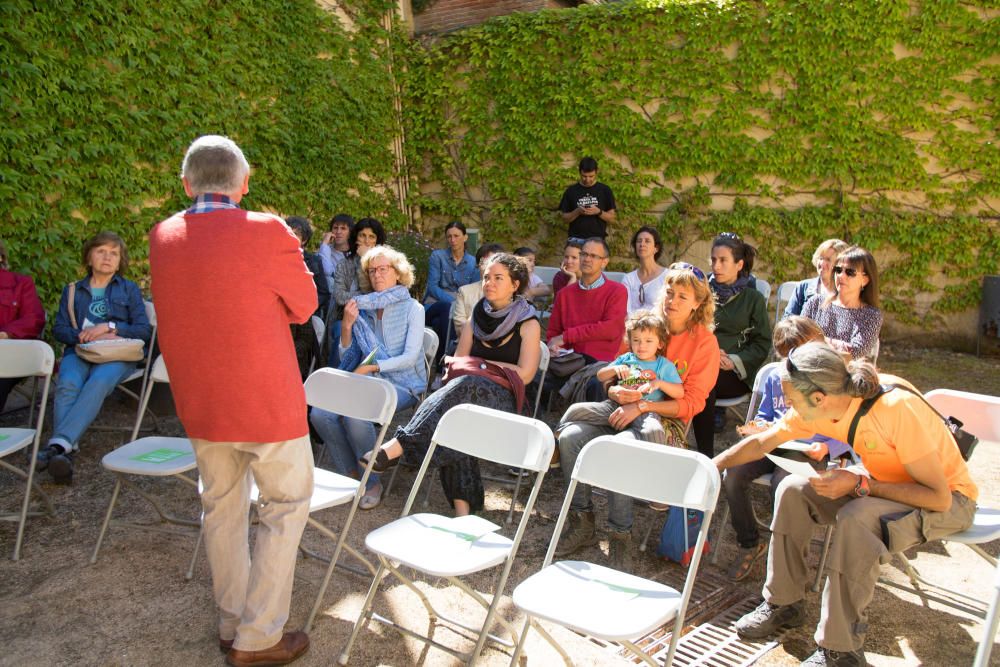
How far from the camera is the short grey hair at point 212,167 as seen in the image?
7.79 feet

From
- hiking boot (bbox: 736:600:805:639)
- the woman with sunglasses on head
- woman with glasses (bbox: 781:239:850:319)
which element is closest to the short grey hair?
hiking boot (bbox: 736:600:805:639)

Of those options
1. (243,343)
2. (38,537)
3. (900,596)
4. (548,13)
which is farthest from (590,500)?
(548,13)

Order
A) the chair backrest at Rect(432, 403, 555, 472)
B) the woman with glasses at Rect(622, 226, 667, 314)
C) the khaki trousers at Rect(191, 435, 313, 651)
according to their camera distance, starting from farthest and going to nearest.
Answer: the woman with glasses at Rect(622, 226, 667, 314) → the chair backrest at Rect(432, 403, 555, 472) → the khaki trousers at Rect(191, 435, 313, 651)

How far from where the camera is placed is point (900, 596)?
10.2ft

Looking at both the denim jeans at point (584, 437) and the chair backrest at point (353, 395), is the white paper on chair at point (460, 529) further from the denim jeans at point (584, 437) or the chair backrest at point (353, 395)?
the denim jeans at point (584, 437)

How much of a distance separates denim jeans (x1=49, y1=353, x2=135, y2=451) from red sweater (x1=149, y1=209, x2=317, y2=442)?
2306 mm

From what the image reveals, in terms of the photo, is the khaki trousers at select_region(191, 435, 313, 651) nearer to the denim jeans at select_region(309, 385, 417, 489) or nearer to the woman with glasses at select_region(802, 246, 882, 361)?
the denim jeans at select_region(309, 385, 417, 489)

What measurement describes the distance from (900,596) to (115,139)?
5785 millimetres

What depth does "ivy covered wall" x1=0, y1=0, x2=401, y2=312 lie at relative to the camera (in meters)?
5.23

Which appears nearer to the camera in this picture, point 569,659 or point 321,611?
point 569,659

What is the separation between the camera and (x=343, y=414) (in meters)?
3.37

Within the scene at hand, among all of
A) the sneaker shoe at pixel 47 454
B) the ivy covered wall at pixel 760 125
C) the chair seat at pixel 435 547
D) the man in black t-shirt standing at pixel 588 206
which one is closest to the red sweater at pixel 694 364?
the chair seat at pixel 435 547

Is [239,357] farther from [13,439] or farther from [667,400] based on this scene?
[667,400]

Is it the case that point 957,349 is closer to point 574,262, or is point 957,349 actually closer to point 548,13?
point 574,262
